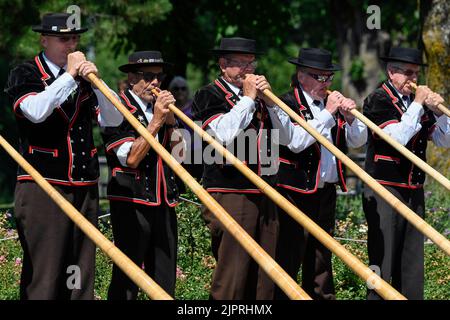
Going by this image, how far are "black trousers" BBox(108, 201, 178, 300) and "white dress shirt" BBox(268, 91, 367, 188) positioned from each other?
119 cm

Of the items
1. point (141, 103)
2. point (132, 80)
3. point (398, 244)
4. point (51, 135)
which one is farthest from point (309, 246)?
point (51, 135)

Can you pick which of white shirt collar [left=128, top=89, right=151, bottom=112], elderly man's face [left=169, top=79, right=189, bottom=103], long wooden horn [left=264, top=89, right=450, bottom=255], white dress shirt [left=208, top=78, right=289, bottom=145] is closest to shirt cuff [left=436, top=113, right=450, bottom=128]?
long wooden horn [left=264, top=89, right=450, bottom=255]

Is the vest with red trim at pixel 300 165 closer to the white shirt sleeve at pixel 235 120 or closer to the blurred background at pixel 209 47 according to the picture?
the white shirt sleeve at pixel 235 120

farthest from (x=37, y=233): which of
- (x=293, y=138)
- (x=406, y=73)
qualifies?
(x=406, y=73)

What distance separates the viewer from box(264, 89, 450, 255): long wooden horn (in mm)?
7266

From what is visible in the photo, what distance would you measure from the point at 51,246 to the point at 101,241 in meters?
0.87

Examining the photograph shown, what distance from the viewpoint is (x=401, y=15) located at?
21.9 metres

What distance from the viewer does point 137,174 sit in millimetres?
7938

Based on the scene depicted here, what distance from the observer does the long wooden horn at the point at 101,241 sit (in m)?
6.32

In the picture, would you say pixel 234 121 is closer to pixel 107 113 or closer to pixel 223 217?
pixel 107 113

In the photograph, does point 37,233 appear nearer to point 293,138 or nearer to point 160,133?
point 160,133

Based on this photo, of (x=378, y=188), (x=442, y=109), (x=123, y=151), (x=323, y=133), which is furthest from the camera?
(x=442, y=109)

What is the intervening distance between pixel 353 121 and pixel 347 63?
41.3 ft

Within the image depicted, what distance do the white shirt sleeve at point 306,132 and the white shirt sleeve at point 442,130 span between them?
3.47ft
